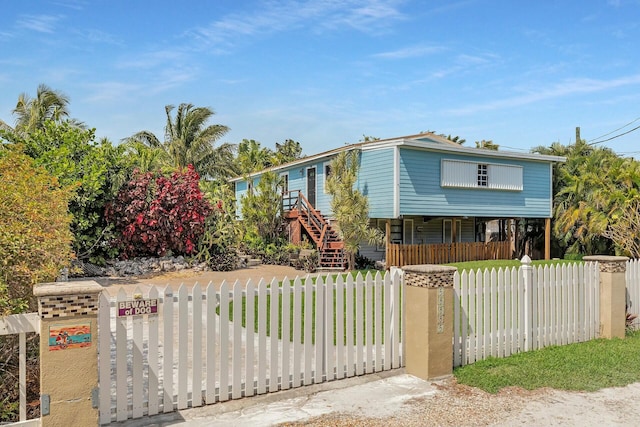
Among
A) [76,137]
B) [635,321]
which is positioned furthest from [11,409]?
[76,137]

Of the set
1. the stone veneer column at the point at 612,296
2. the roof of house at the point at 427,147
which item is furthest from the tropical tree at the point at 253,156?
the stone veneer column at the point at 612,296

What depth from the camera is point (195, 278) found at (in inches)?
624

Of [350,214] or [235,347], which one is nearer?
[235,347]

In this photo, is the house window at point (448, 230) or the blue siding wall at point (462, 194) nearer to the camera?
the blue siding wall at point (462, 194)

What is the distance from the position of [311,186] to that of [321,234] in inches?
168

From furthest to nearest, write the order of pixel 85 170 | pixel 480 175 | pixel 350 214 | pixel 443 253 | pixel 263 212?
pixel 263 212 < pixel 480 175 < pixel 443 253 < pixel 350 214 < pixel 85 170

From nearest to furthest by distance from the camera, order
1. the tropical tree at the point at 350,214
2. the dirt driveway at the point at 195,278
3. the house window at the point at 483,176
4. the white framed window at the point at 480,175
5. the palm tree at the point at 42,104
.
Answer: the dirt driveway at the point at 195,278 < the tropical tree at the point at 350,214 < the white framed window at the point at 480,175 < the house window at the point at 483,176 < the palm tree at the point at 42,104

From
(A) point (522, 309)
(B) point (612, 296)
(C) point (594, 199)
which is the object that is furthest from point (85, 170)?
(C) point (594, 199)

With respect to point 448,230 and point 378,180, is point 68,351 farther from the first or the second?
point 448,230

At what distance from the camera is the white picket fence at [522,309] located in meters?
6.51

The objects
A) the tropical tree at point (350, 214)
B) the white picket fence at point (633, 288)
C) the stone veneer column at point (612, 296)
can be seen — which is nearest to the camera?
the stone veneer column at point (612, 296)

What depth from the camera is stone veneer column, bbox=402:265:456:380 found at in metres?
5.89

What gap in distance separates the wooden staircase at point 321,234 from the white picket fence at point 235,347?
13.0 metres

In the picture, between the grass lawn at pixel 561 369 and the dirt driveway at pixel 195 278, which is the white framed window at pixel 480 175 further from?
the grass lawn at pixel 561 369
